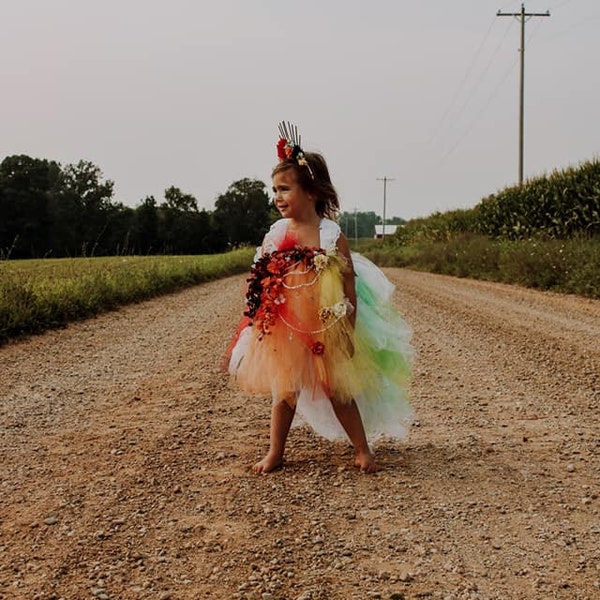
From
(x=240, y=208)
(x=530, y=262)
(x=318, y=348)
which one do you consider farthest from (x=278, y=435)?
(x=240, y=208)

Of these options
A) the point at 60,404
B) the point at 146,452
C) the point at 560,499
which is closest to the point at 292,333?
the point at 146,452

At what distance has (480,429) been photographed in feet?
17.0

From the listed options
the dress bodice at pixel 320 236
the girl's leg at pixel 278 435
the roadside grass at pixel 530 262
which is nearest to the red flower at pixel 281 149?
the dress bodice at pixel 320 236

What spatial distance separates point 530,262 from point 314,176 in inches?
570

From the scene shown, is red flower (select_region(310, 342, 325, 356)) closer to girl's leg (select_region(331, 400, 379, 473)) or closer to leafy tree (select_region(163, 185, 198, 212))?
girl's leg (select_region(331, 400, 379, 473))

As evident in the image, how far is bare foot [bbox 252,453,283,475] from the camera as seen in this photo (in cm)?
427

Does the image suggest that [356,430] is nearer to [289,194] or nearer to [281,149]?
[289,194]

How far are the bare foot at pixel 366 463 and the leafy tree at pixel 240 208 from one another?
6907 cm

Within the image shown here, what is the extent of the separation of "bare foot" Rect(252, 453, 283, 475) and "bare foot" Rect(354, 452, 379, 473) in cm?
39

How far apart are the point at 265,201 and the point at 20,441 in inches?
2806

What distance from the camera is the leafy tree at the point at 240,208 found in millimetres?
73500

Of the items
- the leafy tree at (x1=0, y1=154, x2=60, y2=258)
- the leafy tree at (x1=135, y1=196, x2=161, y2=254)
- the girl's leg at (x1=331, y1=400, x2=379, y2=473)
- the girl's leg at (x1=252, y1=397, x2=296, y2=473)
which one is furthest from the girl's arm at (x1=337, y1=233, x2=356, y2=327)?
the leafy tree at (x1=135, y1=196, x2=161, y2=254)

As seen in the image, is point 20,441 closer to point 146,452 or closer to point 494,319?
point 146,452

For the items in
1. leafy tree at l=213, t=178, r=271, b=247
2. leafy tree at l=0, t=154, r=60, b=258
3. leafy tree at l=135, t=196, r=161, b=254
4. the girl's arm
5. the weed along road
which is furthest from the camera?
leafy tree at l=213, t=178, r=271, b=247
